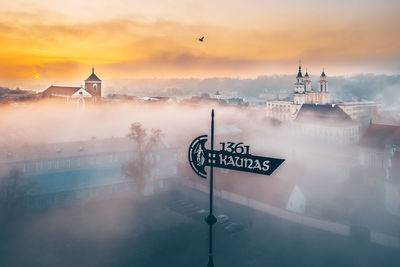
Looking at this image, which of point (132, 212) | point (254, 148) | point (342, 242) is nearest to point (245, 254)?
point (342, 242)

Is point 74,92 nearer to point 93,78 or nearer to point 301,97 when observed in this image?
point 93,78

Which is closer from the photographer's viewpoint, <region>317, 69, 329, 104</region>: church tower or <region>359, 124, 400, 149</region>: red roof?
<region>359, 124, 400, 149</region>: red roof

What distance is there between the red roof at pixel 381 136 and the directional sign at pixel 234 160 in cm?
4444

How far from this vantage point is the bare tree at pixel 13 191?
113 feet

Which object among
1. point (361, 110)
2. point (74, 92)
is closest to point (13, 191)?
point (74, 92)

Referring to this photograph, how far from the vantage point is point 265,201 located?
3441 cm

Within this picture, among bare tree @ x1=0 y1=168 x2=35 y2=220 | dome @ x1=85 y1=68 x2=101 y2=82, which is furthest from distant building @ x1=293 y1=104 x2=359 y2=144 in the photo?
bare tree @ x1=0 y1=168 x2=35 y2=220

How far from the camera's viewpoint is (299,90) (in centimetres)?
10962

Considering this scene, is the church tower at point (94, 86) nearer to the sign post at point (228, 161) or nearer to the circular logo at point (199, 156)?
the circular logo at point (199, 156)

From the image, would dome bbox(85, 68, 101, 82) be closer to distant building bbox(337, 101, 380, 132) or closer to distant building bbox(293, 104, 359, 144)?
distant building bbox(293, 104, 359, 144)

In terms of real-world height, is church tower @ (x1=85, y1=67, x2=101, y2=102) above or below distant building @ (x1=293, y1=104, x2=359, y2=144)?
above

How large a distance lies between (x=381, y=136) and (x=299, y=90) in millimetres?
61751

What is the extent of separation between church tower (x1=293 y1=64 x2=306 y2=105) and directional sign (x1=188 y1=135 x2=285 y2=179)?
10412cm

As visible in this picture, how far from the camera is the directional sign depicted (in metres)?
10.1
